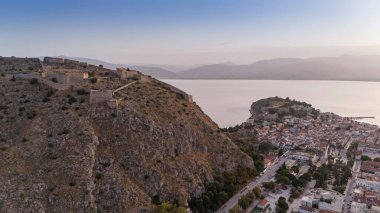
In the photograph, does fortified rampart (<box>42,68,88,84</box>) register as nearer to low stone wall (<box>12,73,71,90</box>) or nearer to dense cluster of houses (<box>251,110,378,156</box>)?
low stone wall (<box>12,73,71,90</box>)

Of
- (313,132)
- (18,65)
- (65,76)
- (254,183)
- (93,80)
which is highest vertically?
(18,65)

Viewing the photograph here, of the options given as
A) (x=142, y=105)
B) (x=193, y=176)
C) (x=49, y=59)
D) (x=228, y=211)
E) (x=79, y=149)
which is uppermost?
(x=49, y=59)

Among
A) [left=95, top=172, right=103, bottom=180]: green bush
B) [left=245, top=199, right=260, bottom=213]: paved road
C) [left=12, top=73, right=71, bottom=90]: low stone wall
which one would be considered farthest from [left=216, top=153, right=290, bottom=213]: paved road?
[left=12, top=73, right=71, bottom=90]: low stone wall

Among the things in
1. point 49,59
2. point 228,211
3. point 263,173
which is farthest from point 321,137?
point 49,59

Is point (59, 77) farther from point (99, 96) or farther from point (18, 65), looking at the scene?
point (18, 65)

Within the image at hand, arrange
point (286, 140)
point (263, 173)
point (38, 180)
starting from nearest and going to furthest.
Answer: point (38, 180), point (263, 173), point (286, 140)

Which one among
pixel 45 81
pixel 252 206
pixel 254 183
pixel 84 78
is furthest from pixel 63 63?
pixel 252 206

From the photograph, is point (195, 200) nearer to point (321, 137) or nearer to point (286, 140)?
point (286, 140)
